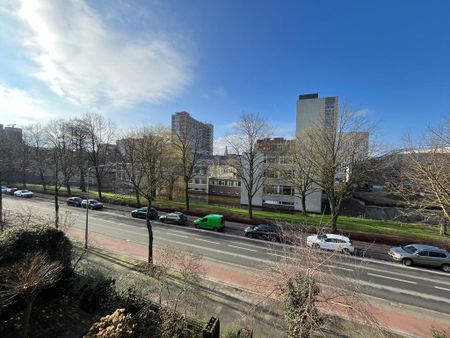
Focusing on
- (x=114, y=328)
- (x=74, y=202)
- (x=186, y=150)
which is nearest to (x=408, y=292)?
(x=114, y=328)

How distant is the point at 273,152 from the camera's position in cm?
3822

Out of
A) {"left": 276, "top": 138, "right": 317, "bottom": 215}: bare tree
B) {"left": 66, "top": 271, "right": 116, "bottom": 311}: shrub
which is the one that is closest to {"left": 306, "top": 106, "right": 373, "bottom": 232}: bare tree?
{"left": 276, "top": 138, "right": 317, "bottom": 215}: bare tree

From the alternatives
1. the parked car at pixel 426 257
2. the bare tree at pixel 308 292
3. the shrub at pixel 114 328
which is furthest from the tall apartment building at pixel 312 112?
the shrub at pixel 114 328

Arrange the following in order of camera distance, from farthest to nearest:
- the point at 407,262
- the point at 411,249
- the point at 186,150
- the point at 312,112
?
the point at 312,112
the point at 186,150
the point at 411,249
the point at 407,262

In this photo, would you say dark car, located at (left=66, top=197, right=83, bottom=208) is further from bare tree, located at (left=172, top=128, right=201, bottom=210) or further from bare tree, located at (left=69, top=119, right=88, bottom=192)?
bare tree, located at (left=172, top=128, right=201, bottom=210)

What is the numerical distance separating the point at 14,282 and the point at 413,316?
1553 centimetres

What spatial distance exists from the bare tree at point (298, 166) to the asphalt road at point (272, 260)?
1207 cm

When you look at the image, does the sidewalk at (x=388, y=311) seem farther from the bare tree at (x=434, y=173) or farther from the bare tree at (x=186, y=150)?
the bare tree at (x=186, y=150)

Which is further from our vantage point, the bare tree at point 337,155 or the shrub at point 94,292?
the bare tree at point 337,155

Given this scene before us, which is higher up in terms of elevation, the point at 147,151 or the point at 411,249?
the point at 147,151

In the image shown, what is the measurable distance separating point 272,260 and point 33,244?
14.0m

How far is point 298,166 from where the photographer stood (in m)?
31.6

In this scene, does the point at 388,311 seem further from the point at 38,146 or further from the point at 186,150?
the point at 38,146

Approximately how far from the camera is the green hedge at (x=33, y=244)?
8703mm
